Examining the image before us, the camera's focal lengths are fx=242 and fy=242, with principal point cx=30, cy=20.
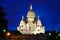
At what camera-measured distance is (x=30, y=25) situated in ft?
365

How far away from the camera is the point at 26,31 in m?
110

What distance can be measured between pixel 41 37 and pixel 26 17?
2889 centimetres

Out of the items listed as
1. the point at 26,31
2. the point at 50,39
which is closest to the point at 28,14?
the point at 26,31

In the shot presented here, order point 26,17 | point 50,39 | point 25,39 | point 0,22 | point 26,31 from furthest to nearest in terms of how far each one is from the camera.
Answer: point 26,17 → point 26,31 → point 25,39 → point 50,39 → point 0,22

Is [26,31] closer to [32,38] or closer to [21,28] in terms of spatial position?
[21,28]

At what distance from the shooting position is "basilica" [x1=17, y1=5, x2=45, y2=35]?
110375 millimetres

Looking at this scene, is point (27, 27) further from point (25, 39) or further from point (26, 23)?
point (25, 39)

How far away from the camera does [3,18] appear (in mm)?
A: 50531

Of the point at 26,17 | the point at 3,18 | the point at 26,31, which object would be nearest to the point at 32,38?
the point at 26,31

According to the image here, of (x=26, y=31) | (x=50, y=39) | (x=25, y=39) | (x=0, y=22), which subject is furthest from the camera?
(x=26, y=31)

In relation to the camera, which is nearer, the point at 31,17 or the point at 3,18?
the point at 3,18

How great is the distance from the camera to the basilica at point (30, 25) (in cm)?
11038

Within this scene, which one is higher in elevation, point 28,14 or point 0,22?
point 28,14

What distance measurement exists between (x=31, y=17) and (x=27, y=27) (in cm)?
602
